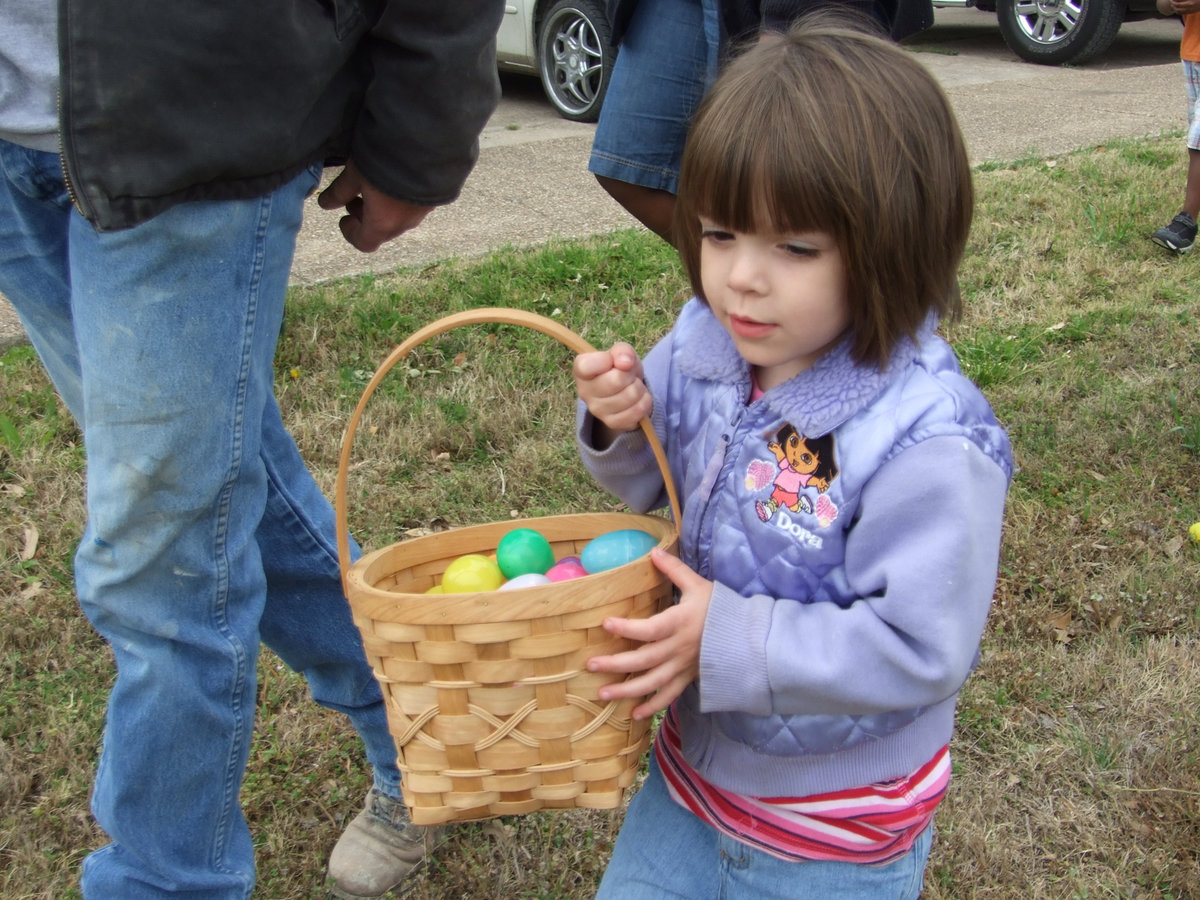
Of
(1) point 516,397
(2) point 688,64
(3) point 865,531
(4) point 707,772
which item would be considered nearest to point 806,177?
(3) point 865,531

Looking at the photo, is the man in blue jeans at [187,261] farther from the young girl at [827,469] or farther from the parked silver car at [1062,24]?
the parked silver car at [1062,24]

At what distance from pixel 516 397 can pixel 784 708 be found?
7.72 ft

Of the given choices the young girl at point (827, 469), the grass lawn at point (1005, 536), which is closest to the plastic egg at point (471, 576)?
the young girl at point (827, 469)

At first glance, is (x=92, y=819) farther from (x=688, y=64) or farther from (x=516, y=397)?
(x=688, y=64)

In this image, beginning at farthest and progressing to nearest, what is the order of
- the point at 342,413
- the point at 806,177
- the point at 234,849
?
the point at 342,413 → the point at 234,849 → the point at 806,177

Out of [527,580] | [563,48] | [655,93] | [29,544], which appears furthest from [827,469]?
[563,48]

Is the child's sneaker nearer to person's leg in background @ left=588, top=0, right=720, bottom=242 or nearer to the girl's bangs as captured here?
person's leg in background @ left=588, top=0, right=720, bottom=242

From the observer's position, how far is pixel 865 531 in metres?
1.38

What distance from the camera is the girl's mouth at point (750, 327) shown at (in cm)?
140

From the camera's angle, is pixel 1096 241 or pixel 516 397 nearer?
pixel 516 397

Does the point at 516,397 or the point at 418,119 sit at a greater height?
the point at 418,119

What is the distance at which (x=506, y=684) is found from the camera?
1388mm

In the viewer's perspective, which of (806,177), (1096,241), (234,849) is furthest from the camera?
(1096,241)

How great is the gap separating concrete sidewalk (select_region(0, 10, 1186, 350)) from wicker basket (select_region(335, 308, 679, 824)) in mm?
2921
